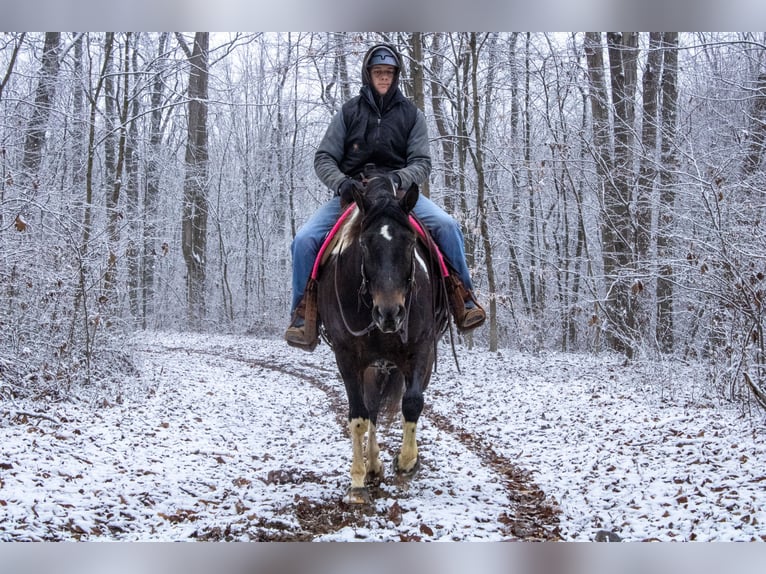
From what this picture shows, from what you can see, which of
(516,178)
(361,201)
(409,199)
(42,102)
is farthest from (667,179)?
(42,102)

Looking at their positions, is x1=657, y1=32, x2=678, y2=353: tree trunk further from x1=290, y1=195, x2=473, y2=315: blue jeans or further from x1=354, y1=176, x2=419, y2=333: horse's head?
x1=354, y1=176, x2=419, y2=333: horse's head

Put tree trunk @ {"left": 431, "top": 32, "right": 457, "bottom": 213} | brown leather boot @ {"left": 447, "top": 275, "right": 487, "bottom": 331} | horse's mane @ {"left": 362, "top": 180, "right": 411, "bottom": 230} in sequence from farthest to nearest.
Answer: tree trunk @ {"left": 431, "top": 32, "right": 457, "bottom": 213} < brown leather boot @ {"left": 447, "top": 275, "right": 487, "bottom": 331} < horse's mane @ {"left": 362, "top": 180, "right": 411, "bottom": 230}

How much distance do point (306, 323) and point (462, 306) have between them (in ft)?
5.30

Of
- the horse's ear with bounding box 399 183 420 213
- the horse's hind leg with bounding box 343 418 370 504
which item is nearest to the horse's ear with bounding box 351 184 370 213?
the horse's ear with bounding box 399 183 420 213

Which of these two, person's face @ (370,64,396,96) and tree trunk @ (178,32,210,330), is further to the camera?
tree trunk @ (178,32,210,330)

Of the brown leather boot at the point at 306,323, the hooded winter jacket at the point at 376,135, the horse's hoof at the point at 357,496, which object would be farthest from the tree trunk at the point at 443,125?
the horse's hoof at the point at 357,496

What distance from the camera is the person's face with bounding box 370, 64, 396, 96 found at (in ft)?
21.0

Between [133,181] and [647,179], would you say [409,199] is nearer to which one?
[647,179]

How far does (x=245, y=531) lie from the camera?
4.50m

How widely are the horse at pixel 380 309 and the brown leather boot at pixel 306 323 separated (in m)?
0.11

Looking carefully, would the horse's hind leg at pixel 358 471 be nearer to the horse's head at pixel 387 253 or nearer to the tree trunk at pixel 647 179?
the horse's head at pixel 387 253

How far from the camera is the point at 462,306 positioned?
6.50 meters

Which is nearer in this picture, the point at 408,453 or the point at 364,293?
the point at 364,293
